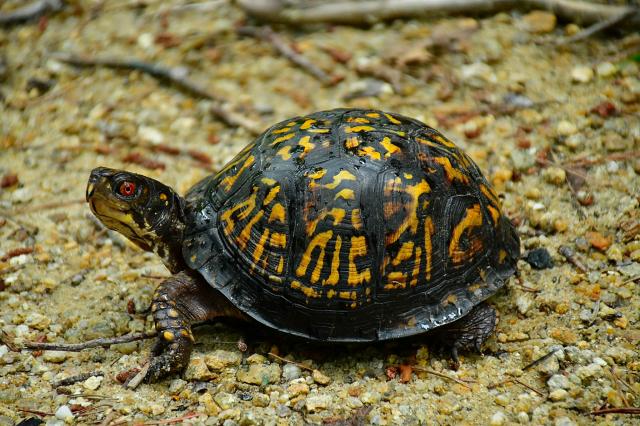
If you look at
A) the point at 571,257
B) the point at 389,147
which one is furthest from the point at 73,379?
the point at 571,257

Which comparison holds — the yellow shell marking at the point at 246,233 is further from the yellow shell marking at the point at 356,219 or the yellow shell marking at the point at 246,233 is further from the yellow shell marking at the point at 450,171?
the yellow shell marking at the point at 450,171

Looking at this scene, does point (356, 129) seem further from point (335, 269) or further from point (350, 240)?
point (335, 269)

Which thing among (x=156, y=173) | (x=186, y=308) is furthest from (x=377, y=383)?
(x=156, y=173)

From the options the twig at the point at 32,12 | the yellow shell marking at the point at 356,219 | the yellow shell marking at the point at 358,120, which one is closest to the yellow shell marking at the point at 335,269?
the yellow shell marking at the point at 356,219

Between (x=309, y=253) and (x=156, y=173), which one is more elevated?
(x=309, y=253)

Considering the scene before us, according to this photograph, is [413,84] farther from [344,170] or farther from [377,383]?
[377,383]

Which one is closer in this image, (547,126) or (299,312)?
(299,312)
